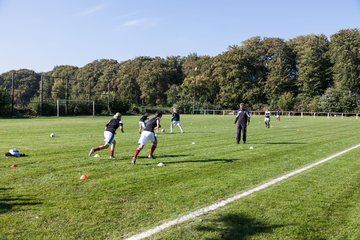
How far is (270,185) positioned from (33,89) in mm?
109776

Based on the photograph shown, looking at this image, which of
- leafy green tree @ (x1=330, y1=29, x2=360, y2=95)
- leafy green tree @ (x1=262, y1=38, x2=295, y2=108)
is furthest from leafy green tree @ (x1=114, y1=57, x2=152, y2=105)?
leafy green tree @ (x1=330, y1=29, x2=360, y2=95)

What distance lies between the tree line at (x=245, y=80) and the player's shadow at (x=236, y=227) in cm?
6482

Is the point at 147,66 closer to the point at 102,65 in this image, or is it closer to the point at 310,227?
the point at 102,65

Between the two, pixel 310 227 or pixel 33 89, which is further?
pixel 33 89

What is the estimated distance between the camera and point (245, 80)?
9925 centimetres

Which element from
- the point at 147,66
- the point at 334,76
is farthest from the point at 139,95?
the point at 334,76

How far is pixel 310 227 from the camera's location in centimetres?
577

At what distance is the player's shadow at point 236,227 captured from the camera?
5.39 metres

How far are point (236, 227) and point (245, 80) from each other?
95.9m

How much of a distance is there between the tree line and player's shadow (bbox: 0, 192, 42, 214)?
206 ft

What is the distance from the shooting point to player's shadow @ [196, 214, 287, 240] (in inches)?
212

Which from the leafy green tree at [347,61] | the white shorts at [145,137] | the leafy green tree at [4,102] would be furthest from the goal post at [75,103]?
the leafy green tree at [347,61]

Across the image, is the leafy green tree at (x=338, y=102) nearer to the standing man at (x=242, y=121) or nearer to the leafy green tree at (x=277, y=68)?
the leafy green tree at (x=277, y=68)

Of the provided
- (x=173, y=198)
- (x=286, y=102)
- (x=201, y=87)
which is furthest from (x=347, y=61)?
(x=173, y=198)
